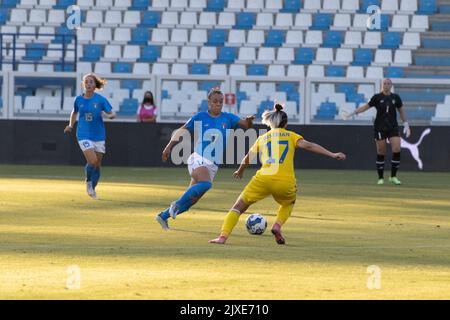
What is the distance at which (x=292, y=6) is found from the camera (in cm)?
4253

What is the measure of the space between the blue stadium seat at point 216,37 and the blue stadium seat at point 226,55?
561mm

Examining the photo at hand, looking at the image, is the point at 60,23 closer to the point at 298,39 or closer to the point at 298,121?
the point at 298,39

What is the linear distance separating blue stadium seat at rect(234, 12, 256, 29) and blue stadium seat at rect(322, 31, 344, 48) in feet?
8.09

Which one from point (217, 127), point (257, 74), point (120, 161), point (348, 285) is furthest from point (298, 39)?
point (348, 285)

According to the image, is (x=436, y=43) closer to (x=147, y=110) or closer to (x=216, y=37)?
(x=216, y=37)

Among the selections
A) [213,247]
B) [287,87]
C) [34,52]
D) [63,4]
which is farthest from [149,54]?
[213,247]

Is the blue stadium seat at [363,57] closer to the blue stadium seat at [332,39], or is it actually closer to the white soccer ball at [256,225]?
the blue stadium seat at [332,39]

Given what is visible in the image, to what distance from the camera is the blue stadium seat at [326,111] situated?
35.4 meters

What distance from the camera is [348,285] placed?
10969 millimetres

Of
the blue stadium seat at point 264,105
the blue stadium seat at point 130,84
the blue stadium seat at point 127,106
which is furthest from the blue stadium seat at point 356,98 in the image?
the blue stadium seat at point 127,106

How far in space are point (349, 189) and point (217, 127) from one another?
10.2m

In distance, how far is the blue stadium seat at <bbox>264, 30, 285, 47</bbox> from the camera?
41053 millimetres

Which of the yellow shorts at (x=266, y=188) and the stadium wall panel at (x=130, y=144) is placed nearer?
the yellow shorts at (x=266, y=188)

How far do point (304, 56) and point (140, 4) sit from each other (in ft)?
19.3
